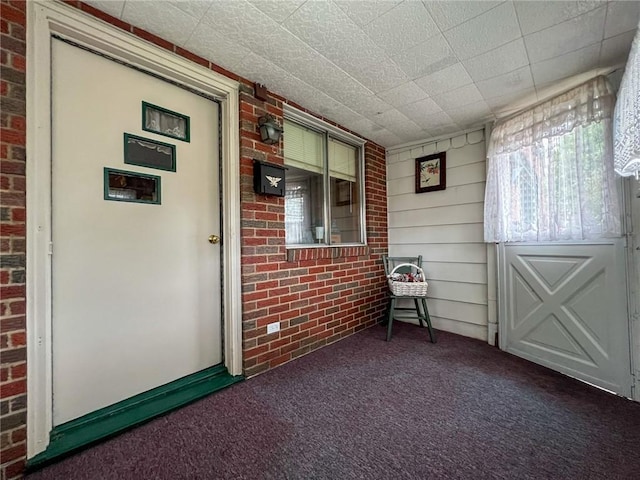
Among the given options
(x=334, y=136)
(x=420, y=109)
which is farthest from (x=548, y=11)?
(x=334, y=136)

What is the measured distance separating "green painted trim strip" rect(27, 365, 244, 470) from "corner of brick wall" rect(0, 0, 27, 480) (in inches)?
5.4

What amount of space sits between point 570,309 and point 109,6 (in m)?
3.51

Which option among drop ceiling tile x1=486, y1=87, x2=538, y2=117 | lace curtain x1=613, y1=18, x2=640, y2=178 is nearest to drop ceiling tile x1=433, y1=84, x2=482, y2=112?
drop ceiling tile x1=486, y1=87, x2=538, y2=117

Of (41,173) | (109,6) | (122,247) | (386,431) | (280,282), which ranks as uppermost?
(109,6)

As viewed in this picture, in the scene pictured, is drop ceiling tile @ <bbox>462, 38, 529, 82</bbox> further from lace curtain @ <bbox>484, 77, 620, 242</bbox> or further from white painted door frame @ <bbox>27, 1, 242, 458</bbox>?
white painted door frame @ <bbox>27, 1, 242, 458</bbox>

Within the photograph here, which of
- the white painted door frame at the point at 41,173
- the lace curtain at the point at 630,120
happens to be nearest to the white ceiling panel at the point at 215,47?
the white painted door frame at the point at 41,173

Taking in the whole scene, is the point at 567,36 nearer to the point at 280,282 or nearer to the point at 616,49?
the point at 616,49

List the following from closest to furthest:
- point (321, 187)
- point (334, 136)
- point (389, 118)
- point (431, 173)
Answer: point (389, 118), point (321, 187), point (334, 136), point (431, 173)

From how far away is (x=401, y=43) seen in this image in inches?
65.8

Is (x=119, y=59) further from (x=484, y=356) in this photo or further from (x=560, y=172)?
(x=484, y=356)

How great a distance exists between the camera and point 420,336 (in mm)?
2914

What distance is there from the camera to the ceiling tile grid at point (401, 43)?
1.41 metres

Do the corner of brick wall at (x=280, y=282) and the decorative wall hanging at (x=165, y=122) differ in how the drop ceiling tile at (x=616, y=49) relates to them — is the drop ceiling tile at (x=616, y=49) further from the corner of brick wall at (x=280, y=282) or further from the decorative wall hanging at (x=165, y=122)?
the decorative wall hanging at (x=165, y=122)

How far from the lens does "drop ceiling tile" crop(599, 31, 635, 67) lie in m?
1.57
